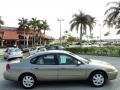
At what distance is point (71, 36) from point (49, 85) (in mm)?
112222

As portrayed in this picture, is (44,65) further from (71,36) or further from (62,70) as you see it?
(71,36)

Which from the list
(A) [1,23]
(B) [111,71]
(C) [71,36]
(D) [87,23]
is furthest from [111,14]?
(C) [71,36]

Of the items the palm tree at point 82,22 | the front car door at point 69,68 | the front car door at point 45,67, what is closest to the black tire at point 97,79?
the front car door at point 69,68

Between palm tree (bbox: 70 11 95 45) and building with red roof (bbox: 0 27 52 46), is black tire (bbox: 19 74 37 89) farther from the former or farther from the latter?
building with red roof (bbox: 0 27 52 46)

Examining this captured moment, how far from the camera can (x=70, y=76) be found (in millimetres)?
10102

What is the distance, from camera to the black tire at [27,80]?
1016 cm

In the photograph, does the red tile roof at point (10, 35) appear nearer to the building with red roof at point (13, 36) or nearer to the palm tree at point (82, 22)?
the building with red roof at point (13, 36)

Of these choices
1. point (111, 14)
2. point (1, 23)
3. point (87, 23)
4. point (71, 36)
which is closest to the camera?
point (111, 14)

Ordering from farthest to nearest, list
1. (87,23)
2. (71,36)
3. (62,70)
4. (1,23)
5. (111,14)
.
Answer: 1. (71,36)
2. (1,23)
3. (87,23)
4. (111,14)
5. (62,70)

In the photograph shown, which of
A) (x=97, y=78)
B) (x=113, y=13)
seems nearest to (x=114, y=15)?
(x=113, y=13)

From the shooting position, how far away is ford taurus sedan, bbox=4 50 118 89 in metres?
10.0

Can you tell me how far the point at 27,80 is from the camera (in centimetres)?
1016

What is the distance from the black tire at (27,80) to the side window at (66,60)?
4.16 ft

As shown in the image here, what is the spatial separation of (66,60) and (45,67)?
87 cm
